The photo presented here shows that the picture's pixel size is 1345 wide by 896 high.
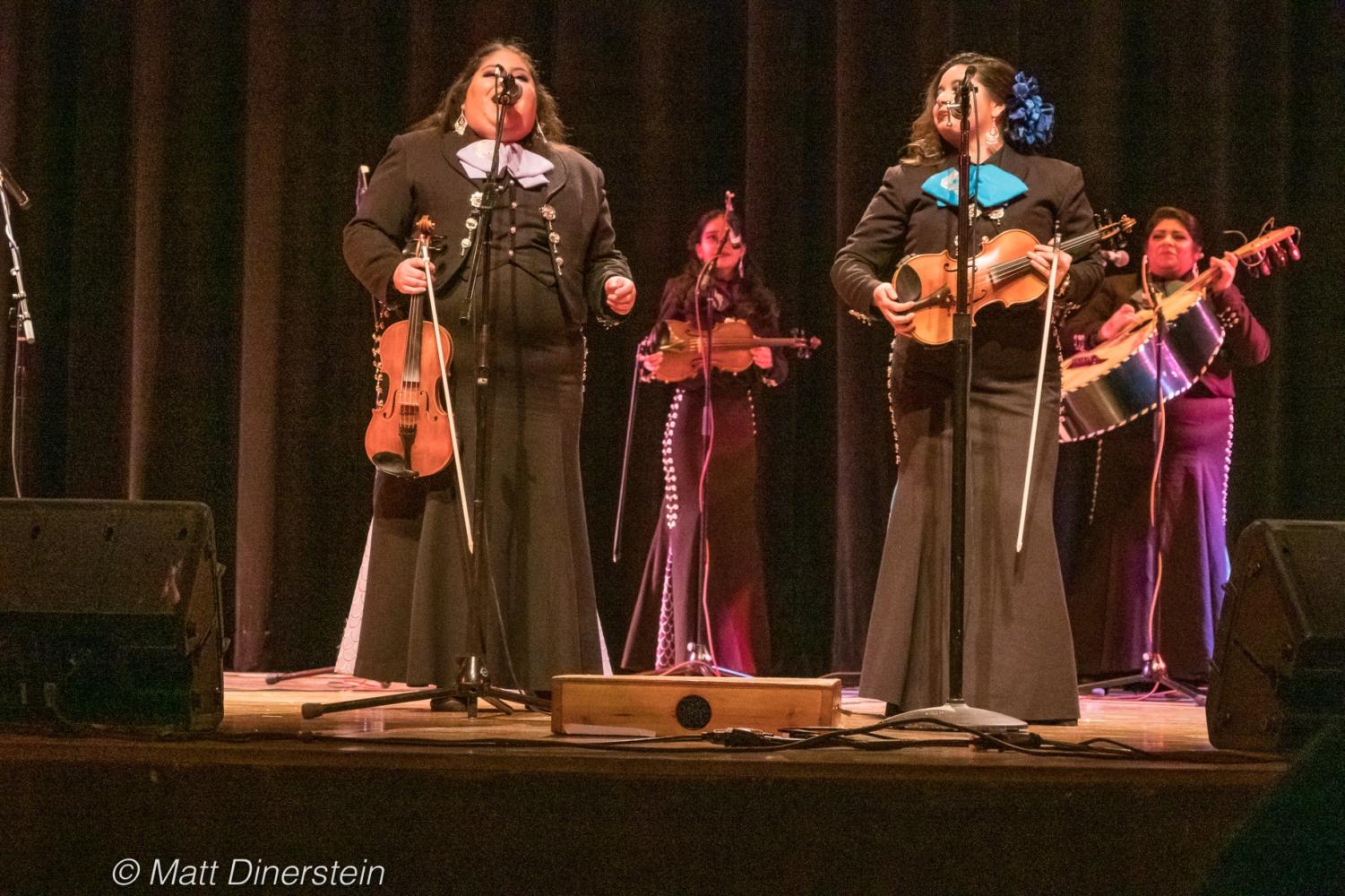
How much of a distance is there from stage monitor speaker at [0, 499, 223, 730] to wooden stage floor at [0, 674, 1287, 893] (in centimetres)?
42

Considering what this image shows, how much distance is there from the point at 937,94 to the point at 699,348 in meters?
1.95

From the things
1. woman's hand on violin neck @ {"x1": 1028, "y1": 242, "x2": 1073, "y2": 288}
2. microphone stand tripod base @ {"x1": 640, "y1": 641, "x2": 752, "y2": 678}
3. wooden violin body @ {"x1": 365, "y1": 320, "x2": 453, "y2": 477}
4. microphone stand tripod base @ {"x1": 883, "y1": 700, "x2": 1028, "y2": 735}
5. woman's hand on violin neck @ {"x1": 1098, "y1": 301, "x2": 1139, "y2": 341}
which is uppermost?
woman's hand on violin neck @ {"x1": 1098, "y1": 301, "x2": 1139, "y2": 341}

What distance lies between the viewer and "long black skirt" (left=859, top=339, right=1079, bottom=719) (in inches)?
163

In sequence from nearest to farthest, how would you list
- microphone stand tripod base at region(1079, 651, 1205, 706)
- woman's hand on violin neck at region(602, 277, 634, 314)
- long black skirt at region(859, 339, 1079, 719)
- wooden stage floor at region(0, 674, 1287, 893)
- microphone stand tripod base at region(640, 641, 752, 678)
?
wooden stage floor at region(0, 674, 1287, 893)
long black skirt at region(859, 339, 1079, 719)
woman's hand on violin neck at region(602, 277, 634, 314)
microphone stand tripod base at region(1079, 651, 1205, 706)
microphone stand tripod base at region(640, 641, 752, 678)

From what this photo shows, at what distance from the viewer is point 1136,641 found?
20.3 feet

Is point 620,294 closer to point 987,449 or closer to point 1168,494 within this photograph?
point 987,449

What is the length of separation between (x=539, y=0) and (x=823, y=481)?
2528mm

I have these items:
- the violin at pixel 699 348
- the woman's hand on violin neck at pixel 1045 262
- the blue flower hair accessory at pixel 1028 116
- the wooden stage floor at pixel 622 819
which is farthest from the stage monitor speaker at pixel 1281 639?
the violin at pixel 699 348

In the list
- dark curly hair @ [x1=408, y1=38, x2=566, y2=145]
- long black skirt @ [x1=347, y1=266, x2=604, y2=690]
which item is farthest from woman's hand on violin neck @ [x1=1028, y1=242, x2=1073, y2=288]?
dark curly hair @ [x1=408, y1=38, x2=566, y2=145]

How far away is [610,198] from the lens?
6.66 m

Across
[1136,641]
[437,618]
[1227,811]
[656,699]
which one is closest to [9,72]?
[437,618]

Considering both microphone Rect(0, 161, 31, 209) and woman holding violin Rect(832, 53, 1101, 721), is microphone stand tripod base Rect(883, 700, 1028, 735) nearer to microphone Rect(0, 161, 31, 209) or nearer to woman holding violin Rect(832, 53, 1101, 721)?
woman holding violin Rect(832, 53, 1101, 721)

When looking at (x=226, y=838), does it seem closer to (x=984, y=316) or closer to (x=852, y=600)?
(x=984, y=316)

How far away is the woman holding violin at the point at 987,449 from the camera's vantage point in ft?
13.6
